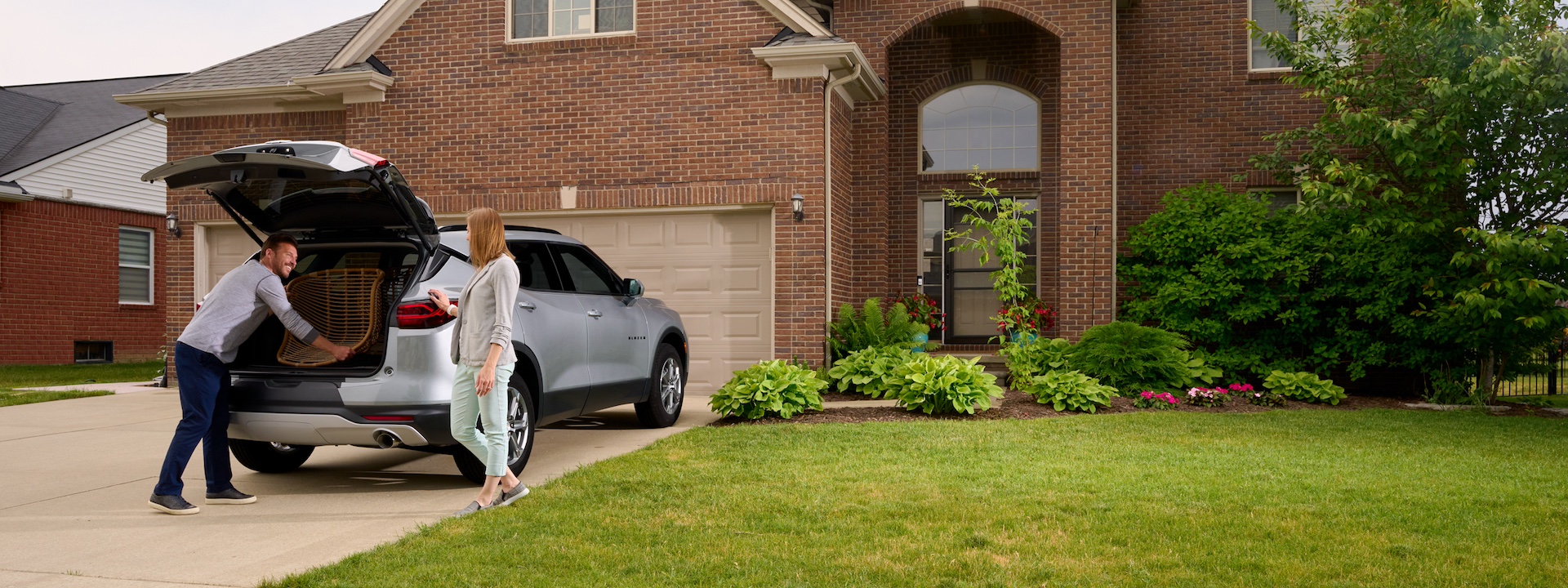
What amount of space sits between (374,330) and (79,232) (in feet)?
58.6

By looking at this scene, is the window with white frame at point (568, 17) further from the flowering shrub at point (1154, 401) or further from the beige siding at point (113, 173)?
the beige siding at point (113, 173)

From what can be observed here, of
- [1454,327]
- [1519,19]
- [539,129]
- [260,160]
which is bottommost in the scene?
[1454,327]

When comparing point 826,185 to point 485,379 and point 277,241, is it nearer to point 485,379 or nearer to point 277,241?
point 277,241

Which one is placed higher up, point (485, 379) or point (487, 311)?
point (487, 311)

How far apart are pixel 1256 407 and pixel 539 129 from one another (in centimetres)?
801

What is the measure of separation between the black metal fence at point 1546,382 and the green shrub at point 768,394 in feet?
28.9

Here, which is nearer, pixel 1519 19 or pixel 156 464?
pixel 156 464

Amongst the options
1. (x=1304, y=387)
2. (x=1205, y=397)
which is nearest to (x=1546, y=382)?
(x=1304, y=387)

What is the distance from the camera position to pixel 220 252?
13.7 meters

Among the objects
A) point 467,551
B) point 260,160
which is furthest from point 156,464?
point 467,551

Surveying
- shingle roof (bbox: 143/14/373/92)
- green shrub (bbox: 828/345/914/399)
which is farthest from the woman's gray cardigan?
shingle roof (bbox: 143/14/373/92)

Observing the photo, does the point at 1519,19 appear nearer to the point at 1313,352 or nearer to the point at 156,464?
the point at 1313,352

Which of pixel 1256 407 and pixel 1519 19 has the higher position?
pixel 1519 19

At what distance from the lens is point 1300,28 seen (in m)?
12.5
